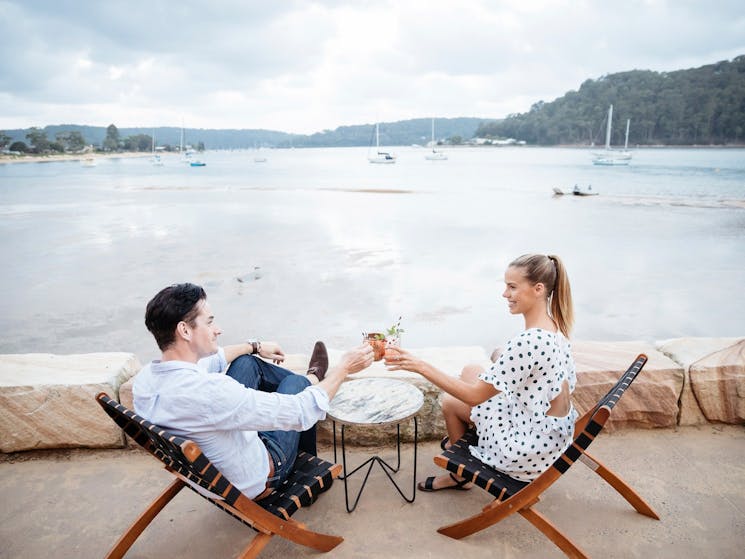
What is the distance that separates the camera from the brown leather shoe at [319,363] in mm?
3166

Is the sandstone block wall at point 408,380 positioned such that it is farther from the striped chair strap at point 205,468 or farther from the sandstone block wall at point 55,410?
the striped chair strap at point 205,468

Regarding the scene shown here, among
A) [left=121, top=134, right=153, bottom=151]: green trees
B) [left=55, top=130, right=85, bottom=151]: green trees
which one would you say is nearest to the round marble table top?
[left=55, top=130, right=85, bottom=151]: green trees

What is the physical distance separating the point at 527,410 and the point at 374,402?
2.57ft

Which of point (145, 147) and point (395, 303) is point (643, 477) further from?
point (145, 147)

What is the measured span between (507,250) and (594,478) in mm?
10662

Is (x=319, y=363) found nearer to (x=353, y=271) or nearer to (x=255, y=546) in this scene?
(x=255, y=546)

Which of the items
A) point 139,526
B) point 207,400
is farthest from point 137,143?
point 207,400

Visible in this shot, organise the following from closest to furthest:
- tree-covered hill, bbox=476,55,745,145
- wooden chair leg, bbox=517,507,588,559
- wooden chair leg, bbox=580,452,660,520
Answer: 1. wooden chair leg, bbox=517,507,588,559
2. wooden chair leg, bbox=580,452,660,520
3. tree-covered hill, bbox=476,55,745,145

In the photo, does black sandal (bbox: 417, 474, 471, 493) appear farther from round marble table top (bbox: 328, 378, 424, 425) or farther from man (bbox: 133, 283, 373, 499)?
man (bbox: 133, 283, 373, 499)

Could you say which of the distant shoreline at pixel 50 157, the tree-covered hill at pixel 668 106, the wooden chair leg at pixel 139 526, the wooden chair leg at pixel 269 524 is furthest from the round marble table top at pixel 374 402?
the tree-covered hill at pixel 668 106

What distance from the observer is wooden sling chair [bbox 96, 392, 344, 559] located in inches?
73.7

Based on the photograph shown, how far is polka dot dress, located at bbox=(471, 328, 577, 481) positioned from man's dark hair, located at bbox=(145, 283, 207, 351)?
1.31m

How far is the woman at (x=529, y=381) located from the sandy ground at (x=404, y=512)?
504mm

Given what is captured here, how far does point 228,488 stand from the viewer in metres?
1.95
